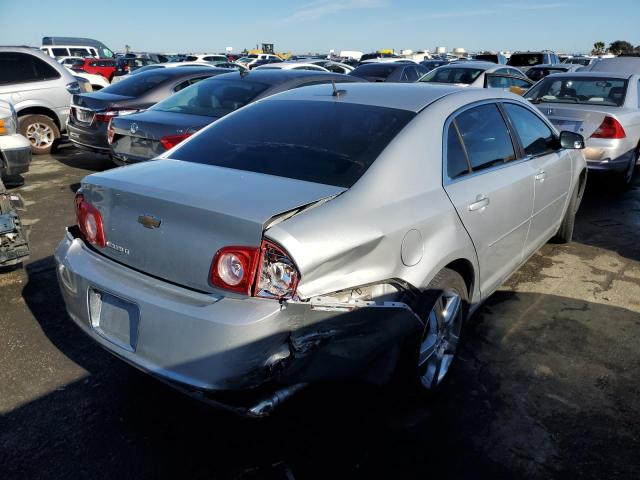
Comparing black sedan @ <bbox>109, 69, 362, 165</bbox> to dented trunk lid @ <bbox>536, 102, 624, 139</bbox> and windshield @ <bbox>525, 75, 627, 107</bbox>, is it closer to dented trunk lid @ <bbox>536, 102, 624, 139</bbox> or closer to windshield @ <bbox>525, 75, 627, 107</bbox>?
dented trunk lid @ <bbox>536, 102, 624, 139</bbox>

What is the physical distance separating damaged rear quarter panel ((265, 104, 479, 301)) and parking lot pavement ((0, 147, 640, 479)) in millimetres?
577

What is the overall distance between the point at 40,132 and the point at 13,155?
4.31m

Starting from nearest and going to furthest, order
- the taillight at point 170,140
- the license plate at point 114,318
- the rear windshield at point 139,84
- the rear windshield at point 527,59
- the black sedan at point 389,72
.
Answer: the license plate at point 114,318 → the taillight at point 170,140 → the rear windshield at point 139,84 → the black sedan at point 389,72 → the rear windshield at point 527,59

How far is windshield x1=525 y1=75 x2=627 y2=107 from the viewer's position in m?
7.36

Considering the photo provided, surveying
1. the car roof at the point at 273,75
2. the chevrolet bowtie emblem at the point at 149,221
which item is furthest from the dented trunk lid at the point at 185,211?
the car roof at the point at 273,75

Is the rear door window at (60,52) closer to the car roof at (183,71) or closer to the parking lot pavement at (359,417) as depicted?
the car roof at (183,71)

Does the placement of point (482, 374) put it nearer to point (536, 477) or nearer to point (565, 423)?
point (565, 423)

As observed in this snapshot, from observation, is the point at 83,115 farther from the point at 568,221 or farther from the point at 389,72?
the point at 389,72

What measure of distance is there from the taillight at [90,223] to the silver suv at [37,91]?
23.4 ft

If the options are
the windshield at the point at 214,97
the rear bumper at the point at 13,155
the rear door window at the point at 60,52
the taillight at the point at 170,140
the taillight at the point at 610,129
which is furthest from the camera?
the rear door window at the point at 60,52

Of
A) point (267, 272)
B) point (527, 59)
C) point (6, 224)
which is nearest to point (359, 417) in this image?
point (267, 272)

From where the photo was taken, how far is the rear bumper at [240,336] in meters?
2.04

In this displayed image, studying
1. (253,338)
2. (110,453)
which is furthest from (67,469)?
(253,338)

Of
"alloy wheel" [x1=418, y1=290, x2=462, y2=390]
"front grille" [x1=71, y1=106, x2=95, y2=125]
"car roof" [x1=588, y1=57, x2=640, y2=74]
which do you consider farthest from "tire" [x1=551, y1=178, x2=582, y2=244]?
"car roof" [x1=588, y1=57, x2=640, y2=74]
